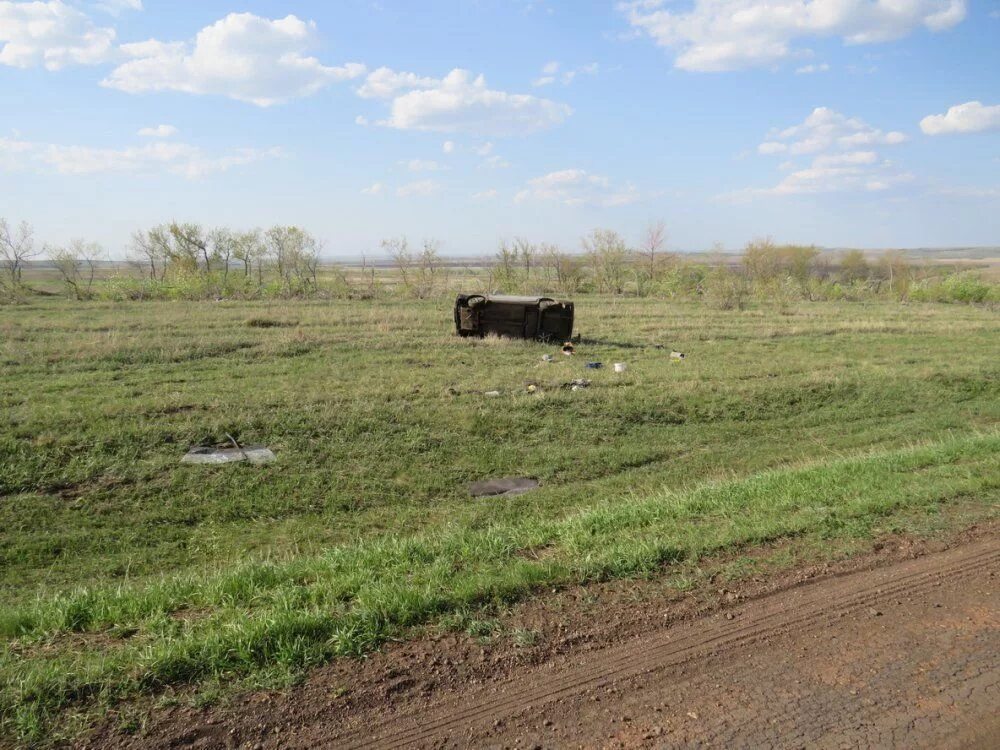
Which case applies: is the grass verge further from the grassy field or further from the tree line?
the tree line

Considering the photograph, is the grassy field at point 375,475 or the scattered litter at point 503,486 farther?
the scattered litter at point 503,486

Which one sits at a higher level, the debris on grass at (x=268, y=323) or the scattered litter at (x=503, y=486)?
the debris on grass at (x=268, y=323)

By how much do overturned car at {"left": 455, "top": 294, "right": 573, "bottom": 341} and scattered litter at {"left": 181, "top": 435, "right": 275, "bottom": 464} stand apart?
1054 cm

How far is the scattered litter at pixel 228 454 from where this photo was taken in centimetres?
916

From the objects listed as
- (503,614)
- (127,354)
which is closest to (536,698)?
(503,614)

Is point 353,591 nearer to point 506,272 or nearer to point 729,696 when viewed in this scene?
point 729,696

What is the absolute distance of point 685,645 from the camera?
12.1ft

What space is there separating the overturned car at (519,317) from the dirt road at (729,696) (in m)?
15.4

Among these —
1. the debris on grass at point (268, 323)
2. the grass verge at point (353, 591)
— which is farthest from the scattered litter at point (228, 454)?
the debris on grass at point (268, 323)

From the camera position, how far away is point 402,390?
1295 centimetres

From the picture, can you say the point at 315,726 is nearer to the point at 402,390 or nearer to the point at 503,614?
the point at 503,614

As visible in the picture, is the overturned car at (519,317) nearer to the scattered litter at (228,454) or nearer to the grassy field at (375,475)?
the grassy field at (375,475)

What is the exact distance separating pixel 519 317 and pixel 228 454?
1105 cm

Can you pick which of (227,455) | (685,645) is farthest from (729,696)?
(227,455)
